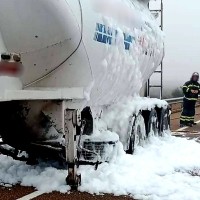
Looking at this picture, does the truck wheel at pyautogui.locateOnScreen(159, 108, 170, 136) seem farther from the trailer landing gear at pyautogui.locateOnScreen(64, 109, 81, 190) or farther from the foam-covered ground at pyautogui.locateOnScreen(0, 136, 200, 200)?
the trailer landing gear at pyautogui.locateOnScreen(64, 109, 81, 190)

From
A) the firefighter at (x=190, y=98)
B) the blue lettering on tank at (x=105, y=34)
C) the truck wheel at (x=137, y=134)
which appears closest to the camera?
the blue lettering on tank at (x=105, y=34)

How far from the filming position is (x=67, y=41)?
6145 millimetres

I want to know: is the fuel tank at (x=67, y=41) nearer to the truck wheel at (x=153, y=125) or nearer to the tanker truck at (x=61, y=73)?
the tanker truck at (x=61, y=73)

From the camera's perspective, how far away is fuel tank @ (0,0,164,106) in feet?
19.5

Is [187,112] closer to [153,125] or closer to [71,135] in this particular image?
[153,125]

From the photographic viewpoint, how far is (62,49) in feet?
20.3

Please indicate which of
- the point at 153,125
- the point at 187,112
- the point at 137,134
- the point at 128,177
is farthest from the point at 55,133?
the point at 187,112

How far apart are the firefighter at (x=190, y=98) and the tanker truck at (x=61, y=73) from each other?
8.90 m

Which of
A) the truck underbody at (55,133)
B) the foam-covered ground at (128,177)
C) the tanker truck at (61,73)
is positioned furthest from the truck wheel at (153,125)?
the truck underbody at (55,133)

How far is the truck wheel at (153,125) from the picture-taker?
10.4m

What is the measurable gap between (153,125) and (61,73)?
16.3ft

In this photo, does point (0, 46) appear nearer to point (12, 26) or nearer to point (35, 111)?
point (12, 26)

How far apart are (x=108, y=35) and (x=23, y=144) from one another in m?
1.81

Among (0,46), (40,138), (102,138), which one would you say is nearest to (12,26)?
(0,46)
